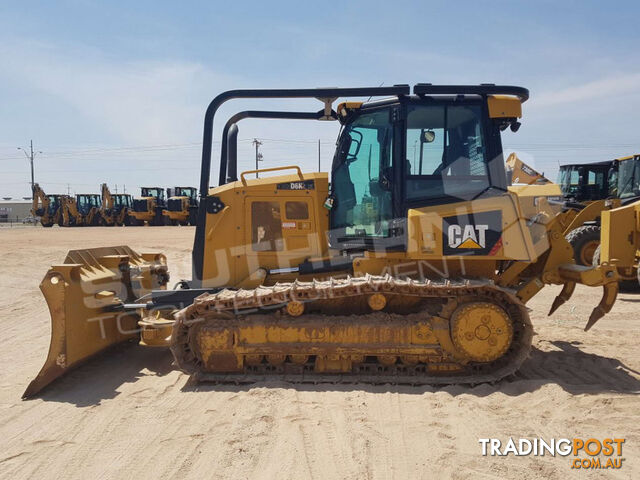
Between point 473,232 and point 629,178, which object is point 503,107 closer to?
point 473,232

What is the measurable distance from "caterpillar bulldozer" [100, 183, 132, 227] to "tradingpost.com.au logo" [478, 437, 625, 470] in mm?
42914

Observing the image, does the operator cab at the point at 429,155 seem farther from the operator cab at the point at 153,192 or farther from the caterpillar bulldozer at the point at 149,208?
the operator cab at the point at 153,192

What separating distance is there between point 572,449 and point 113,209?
142ft

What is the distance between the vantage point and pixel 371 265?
205 inches

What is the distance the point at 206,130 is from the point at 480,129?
3119 mm

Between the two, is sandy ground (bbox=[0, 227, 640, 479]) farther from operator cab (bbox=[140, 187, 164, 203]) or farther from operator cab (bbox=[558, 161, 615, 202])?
operator cab (bbox=[140, 187, 164, 203])

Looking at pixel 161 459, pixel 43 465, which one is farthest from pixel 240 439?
pixel 43 465

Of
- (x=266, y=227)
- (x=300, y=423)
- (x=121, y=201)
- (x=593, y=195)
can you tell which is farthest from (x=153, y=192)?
(x=300, y=423)

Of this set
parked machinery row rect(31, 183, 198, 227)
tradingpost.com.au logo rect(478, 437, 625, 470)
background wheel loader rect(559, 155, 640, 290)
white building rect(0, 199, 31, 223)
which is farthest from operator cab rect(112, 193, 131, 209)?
tradingpost.com.au logo rect(478, 437, 625, 470)

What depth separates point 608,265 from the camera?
17.4 ft

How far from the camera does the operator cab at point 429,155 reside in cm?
502

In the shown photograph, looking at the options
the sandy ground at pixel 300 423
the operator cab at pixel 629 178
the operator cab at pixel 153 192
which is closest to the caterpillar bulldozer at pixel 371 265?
the sandy ground at pixel 300 423

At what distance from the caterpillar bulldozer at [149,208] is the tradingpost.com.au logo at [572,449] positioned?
1591 inches

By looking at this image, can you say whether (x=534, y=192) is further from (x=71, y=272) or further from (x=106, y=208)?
(x=106, y=208)
